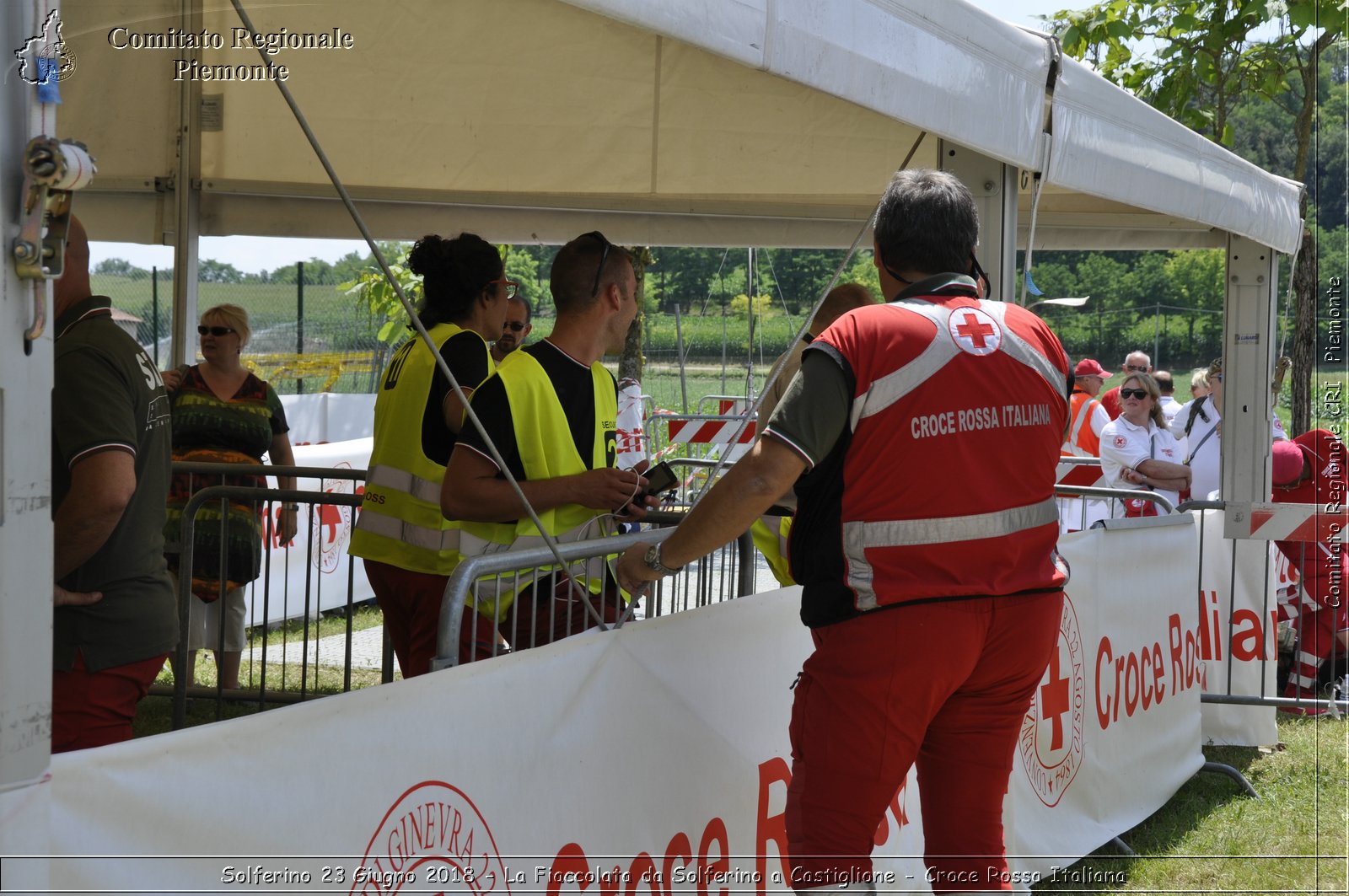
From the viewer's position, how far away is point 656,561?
286cm

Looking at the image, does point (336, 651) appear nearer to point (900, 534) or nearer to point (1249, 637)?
point (1249, 637)

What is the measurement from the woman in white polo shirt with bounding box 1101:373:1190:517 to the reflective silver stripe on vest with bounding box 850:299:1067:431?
639 cm

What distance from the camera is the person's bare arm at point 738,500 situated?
2668 mm

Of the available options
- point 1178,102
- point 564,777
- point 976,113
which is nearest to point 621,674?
point 564,777

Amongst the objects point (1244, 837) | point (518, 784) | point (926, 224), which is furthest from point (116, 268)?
point (518, 784)

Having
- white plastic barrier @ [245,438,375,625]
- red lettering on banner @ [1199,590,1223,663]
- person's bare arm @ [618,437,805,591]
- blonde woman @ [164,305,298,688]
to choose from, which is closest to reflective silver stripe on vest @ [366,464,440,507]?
person's bare arm @ [618,437,805,591]

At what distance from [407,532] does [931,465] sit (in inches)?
74.5

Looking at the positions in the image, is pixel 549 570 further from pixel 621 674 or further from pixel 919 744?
pixel 919 744

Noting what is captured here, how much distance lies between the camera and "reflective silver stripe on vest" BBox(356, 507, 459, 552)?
3865mm

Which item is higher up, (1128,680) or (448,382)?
(448,382)

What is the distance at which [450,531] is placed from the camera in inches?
152

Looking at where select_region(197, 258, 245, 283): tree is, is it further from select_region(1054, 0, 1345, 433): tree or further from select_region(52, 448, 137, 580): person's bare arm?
select_region(52, 448, 137, 580): person's bare arm

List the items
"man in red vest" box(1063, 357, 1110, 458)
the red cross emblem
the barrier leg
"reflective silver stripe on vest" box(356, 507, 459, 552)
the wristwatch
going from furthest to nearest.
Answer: "man in red vest" box(1063, 357, 1110, 458), the barrier leg, the red cross emblem, "reflective silver stripe on vest" box(356, 507, 459, 552), the wristwatch

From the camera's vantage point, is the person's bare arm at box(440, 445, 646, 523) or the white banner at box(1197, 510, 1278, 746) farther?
the white banner at box(1197, 510, 1278, 746)
